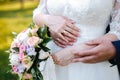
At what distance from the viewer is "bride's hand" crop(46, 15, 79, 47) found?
3205 millimetres

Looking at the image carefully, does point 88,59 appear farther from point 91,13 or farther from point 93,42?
point 91,13

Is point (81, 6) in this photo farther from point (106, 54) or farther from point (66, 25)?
point (106, 54)

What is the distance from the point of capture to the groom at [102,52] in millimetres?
3031

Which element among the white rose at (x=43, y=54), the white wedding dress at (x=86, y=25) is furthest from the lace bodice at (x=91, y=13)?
the white rose at (x=43, y=54)

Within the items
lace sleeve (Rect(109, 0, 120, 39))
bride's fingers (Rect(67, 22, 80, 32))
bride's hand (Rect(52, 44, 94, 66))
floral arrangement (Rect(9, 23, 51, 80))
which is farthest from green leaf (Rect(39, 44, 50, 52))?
lace sleeve (Rect(109, 0, 120, 39))

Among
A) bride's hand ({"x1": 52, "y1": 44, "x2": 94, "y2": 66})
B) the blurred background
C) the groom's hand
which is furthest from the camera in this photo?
the blurred background

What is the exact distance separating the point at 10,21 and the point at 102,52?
37.0 feet

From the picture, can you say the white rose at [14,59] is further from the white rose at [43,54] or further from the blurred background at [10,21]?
the blurred background at [10,21]

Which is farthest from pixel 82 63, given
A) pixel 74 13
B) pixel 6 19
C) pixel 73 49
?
pixel 6 19

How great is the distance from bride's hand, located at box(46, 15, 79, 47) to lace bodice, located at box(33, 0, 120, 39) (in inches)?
1.5

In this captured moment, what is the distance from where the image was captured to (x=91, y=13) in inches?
123

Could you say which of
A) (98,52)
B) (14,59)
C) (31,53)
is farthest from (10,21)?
(98,52)

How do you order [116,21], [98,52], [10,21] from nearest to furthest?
1. [98,52]
2. [116,21]
3. [10,21]

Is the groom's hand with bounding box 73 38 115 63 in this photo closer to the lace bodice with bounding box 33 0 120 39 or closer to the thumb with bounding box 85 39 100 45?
the thumb with bounding box 85 39 100 45
